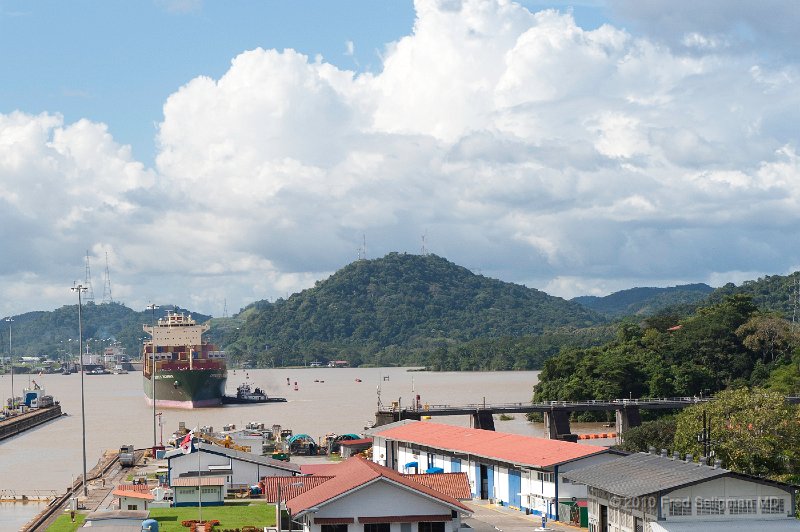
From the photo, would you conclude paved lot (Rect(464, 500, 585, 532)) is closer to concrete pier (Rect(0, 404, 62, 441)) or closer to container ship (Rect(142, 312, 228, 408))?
concrete pier (Rect(0, 404, 62, 441))

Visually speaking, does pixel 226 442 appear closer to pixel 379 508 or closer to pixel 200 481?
pixel 200 481

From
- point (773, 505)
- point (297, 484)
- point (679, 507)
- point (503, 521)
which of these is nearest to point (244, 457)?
point (297, 484)

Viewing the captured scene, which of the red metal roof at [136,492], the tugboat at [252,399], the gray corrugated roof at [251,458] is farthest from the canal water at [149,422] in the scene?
the gray corrugated roof at [251,458]

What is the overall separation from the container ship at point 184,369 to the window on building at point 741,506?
114182 mm

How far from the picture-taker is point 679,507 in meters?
40.5

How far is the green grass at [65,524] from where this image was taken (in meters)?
50.6

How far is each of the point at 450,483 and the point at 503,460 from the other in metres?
5.97

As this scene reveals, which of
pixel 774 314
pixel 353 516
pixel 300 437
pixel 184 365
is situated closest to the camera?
pixel 353 516

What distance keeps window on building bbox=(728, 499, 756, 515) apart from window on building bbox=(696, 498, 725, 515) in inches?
10.9

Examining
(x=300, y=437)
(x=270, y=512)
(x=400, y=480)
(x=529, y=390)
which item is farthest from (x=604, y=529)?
(x=529, y=390)

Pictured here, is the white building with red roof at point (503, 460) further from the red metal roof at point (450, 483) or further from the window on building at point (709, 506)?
the window on building at point (709, 506)

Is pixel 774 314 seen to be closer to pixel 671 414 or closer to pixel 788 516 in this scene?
pixel 671 414

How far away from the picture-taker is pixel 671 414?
109m

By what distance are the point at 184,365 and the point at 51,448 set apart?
64.6 metres
